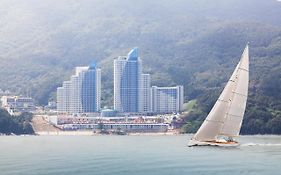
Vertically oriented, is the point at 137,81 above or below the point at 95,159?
above

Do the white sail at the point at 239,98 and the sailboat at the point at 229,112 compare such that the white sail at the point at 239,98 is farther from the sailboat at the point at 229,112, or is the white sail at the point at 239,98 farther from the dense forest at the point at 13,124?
the dense forest at the point at 13,124

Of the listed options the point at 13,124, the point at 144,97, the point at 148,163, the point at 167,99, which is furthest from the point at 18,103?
the point at 148,163

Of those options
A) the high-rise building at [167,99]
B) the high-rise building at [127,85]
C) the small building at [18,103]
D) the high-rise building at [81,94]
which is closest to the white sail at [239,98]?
the high-rise building at [167,99]

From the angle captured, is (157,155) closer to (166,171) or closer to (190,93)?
(166,171)

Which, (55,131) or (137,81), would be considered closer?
(55,131)

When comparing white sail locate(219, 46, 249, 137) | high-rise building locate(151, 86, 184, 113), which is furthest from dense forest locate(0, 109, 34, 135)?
white sail locate(219, 46, 249, 137)

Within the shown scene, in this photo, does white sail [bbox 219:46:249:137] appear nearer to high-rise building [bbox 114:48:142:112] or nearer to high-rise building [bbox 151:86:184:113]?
high-rise building [bbox 151:86:184:113]

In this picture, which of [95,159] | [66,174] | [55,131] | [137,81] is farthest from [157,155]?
[137,81]
